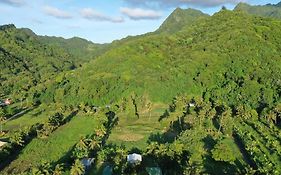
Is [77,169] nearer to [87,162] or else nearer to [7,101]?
[87,162]

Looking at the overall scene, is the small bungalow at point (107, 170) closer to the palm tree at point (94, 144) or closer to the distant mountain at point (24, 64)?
the palm tree at point (94, 144)

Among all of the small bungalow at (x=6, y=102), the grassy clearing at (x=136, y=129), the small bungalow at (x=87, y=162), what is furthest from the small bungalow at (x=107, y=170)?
the small bungalow at (x=6, y=102)

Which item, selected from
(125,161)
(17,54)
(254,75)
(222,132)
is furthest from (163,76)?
(17,54)

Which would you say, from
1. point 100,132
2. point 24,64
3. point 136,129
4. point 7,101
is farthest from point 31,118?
point 24,64

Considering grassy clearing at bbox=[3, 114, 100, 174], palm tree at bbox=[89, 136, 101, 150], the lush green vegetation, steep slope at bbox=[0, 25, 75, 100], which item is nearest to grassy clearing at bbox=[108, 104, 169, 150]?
the lush green vegetation

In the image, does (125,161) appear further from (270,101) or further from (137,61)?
(137,61)

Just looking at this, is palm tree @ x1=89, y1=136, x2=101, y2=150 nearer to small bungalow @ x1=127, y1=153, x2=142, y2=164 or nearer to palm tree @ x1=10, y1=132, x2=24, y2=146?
small bungalow @ x1=127, y1=153, x2=142, y2=164
